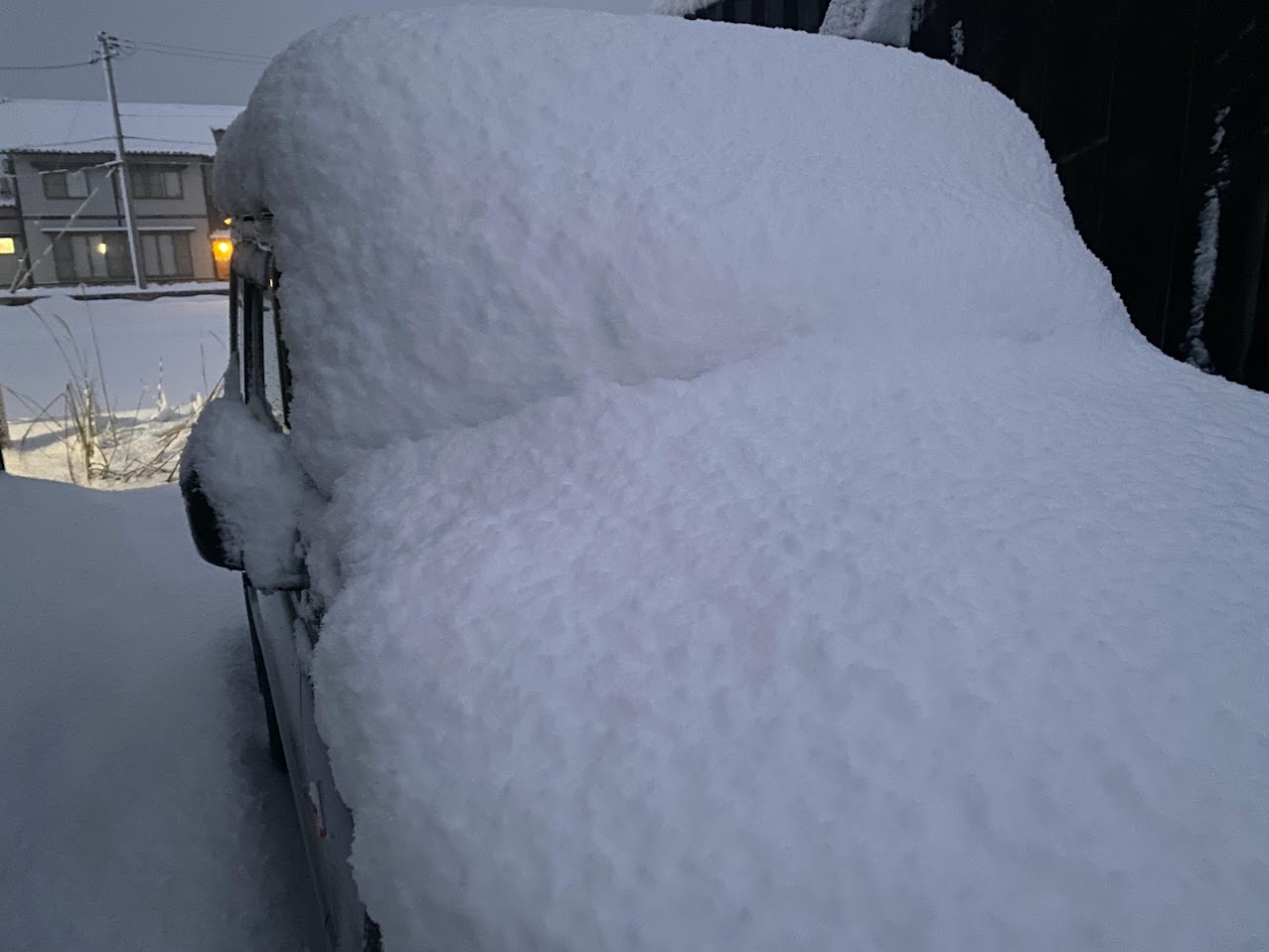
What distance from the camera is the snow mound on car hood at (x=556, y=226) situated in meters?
1.28

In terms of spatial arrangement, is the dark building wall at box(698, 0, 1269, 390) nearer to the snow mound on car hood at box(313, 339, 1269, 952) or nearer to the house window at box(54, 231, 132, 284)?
the snow mound on car hood at box(313, 339, 1269, 952)

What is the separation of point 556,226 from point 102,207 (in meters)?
30.7

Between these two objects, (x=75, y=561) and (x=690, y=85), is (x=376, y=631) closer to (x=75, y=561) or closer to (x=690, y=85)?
(x=690, y=85)

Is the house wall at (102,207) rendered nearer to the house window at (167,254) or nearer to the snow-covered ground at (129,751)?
the house window at (167,254)

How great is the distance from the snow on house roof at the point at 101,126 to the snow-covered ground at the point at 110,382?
7.85 meters

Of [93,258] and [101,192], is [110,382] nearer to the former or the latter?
[101,192]

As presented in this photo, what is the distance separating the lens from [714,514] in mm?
977

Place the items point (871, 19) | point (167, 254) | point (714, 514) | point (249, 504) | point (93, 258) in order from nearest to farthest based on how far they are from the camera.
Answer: point (714, 514) < point (249, 504) < point (871, 19) < point (93, 258) < point (167, 254)

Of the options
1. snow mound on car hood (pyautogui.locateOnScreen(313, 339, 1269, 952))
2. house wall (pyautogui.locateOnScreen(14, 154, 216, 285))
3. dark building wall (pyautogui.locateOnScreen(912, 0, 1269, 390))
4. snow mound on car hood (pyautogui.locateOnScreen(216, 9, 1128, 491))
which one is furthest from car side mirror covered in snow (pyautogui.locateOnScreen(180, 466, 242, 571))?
house wall (pyautogui.locateOnScreen(14, 154, 216, 285))

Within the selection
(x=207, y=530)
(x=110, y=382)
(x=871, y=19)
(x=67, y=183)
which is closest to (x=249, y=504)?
(x=207, y=530)

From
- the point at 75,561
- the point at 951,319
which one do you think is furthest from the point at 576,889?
the point at 75,561

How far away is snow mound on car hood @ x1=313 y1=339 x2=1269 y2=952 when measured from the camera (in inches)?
24.6

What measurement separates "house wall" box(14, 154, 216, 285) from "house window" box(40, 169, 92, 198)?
10cm

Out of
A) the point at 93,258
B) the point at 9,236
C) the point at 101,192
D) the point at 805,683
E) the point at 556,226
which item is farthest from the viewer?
the point at 93,258
